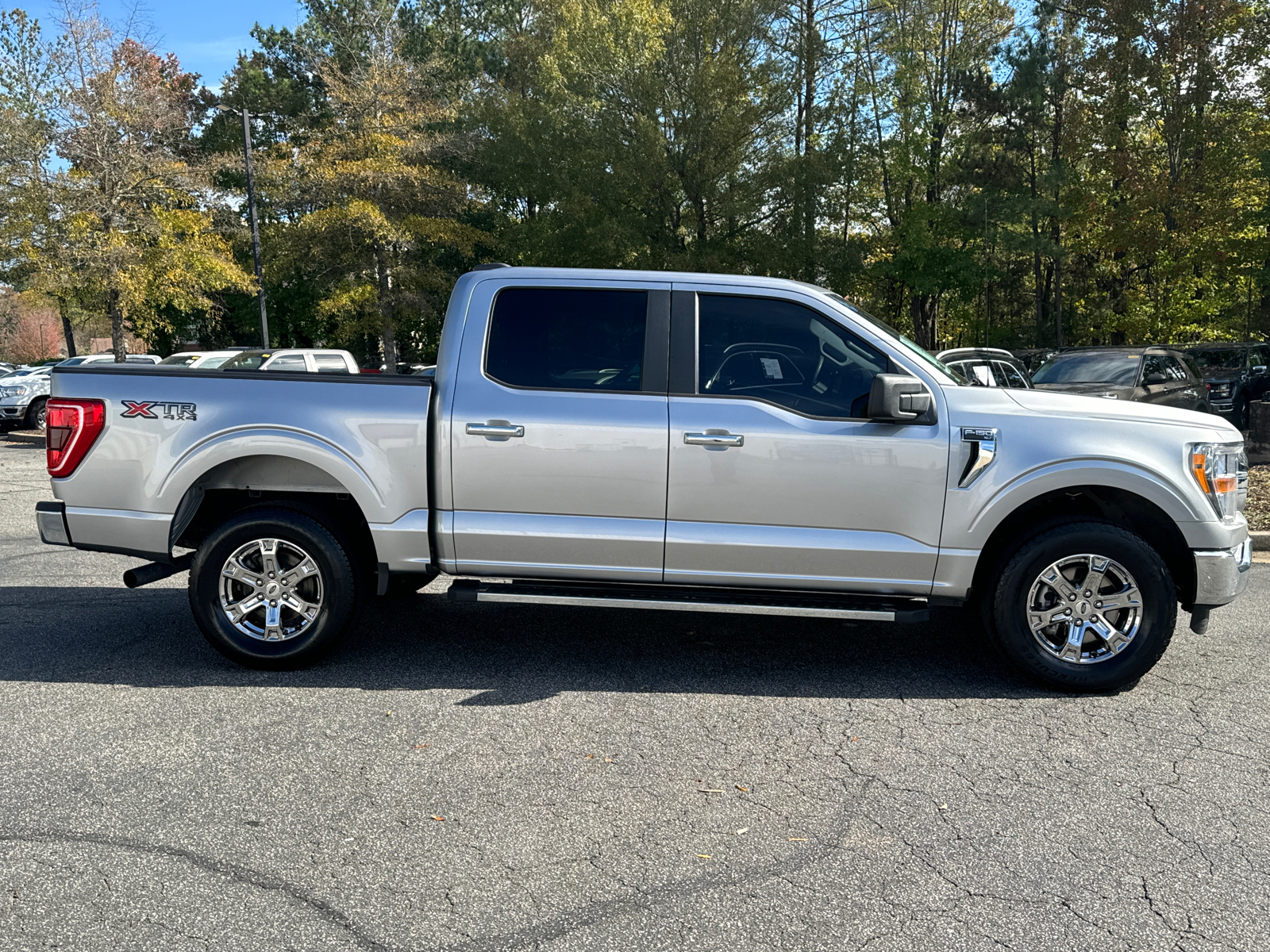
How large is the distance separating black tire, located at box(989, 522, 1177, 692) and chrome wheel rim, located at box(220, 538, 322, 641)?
3.52m

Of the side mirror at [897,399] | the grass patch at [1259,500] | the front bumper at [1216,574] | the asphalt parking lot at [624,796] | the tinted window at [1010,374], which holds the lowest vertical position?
the asphalt parking lot at [624,796]

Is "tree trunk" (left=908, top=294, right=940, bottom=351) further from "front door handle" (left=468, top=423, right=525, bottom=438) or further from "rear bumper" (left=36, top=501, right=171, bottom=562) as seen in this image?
"rear bumper" (left=36, top=501, right=171, bottom=562)

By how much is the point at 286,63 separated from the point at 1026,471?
47081mm

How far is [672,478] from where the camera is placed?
5004 millimetres

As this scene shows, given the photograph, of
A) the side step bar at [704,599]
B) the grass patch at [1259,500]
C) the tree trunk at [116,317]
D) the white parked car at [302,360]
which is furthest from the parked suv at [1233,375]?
the tree trunk at [116,317]

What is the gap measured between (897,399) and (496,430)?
1969mm

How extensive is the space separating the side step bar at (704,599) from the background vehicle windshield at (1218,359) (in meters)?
17.3

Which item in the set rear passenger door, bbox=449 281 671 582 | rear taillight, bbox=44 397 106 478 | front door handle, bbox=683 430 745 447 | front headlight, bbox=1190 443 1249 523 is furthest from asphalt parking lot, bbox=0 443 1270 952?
front door handle, bbox=683 430 745 447

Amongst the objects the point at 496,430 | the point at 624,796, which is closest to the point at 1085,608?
the point at 624,796

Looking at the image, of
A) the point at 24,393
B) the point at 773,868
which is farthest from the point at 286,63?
the point at 773,868

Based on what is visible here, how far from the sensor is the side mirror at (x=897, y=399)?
187 inches

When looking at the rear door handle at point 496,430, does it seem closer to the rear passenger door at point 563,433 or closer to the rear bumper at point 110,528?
the rear passenger door at point 563,433

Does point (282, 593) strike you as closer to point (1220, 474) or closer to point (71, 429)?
point (71, 429)

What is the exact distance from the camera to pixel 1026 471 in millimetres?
4910
